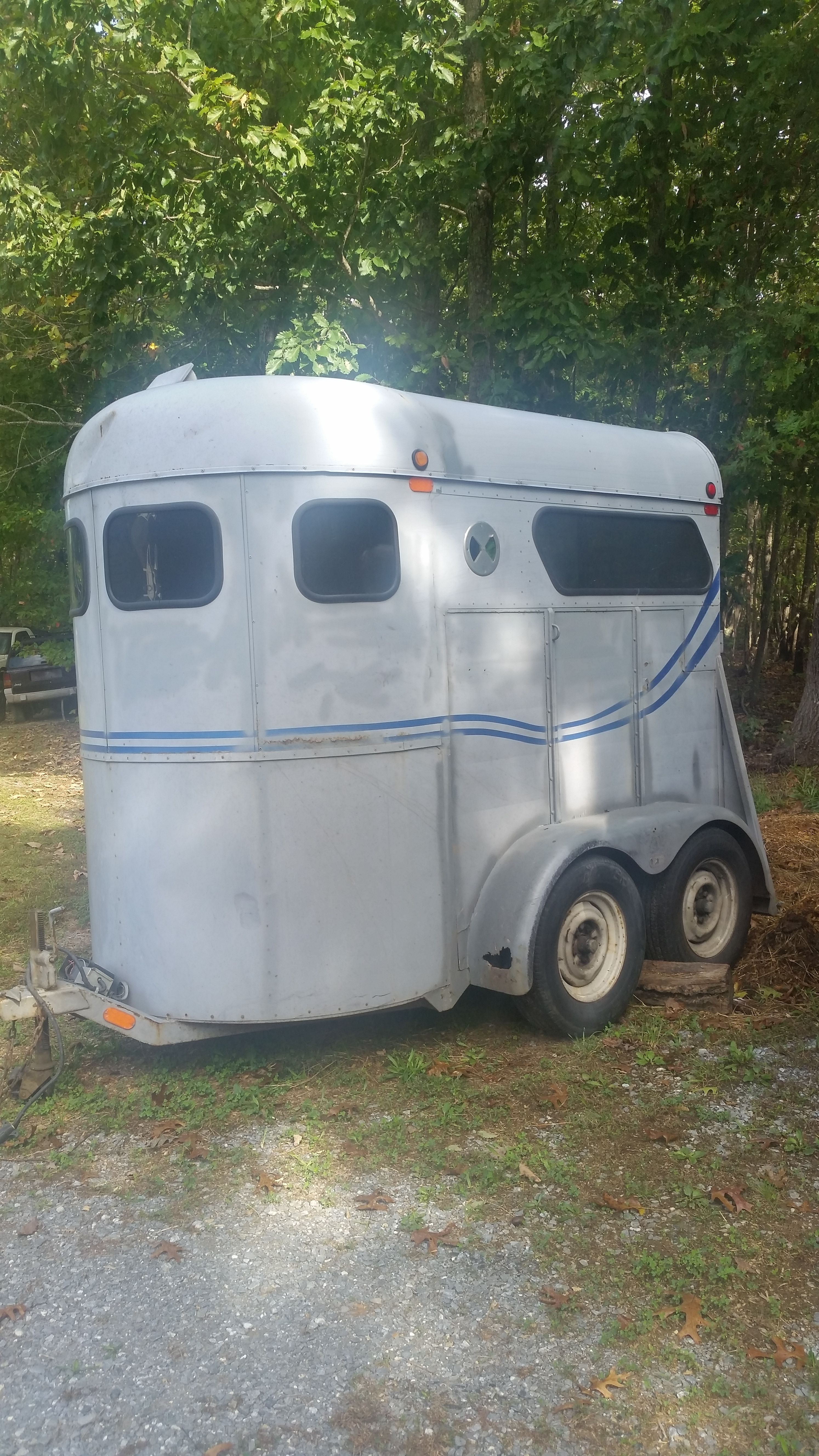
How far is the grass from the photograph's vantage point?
11.1 ft

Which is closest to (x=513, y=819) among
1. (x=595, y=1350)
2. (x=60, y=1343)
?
(x=595, y=1350)

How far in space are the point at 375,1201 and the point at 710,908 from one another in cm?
316

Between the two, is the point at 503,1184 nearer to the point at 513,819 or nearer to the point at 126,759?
the point at 513,819

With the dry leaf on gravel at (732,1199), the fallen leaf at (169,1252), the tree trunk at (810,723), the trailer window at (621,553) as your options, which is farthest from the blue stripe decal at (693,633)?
the tree trunk at (810,723)

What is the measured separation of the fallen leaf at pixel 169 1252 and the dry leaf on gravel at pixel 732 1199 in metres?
1.90

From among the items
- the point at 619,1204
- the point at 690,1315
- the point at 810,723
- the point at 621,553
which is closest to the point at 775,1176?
the point at 619,1204

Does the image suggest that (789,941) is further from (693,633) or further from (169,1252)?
(169,1252)

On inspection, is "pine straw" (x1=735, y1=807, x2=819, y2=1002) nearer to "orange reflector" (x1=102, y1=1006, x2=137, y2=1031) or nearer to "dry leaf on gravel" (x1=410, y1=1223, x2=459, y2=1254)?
"dry leaf on gravel" (x1=410, y1=1223, x2=459, y2=1254)

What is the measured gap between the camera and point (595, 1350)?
3.39m

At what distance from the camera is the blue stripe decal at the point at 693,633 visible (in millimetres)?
6617

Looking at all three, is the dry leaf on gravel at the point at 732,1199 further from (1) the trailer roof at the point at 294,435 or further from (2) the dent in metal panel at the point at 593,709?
(1) the trailer roof at the point at 294,435

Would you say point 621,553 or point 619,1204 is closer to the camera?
point 619,1204

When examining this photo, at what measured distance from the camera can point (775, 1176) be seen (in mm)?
4375

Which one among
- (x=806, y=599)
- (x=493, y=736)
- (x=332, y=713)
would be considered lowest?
(x=493, y=736)
